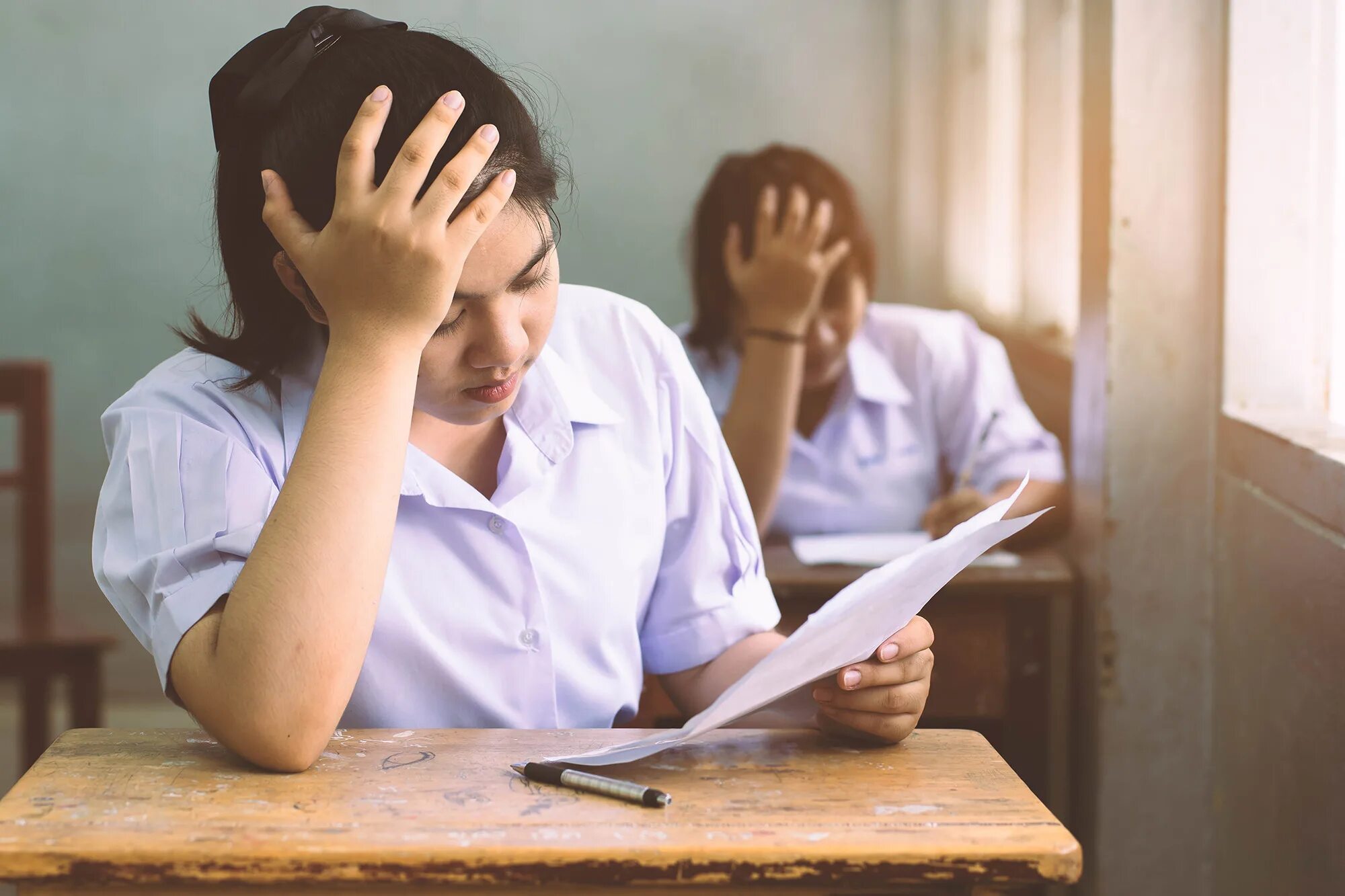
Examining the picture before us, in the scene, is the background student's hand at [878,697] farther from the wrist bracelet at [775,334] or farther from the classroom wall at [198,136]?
the classroom wall at [198,136]

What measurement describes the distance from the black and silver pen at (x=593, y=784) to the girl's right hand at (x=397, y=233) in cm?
30

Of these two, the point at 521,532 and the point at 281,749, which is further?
the point at 521,532

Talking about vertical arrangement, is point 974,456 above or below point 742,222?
below

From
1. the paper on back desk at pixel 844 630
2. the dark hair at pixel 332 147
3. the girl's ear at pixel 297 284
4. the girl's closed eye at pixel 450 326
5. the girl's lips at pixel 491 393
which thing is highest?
the dark hair at pixel 332 147

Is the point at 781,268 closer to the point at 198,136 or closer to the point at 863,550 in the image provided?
the point at 863,550

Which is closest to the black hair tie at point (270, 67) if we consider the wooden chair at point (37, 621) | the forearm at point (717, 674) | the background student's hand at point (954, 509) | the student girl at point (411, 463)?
the student girl at point (411, 463)

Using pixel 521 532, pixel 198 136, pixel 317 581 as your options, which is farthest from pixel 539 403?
pixel 198 136

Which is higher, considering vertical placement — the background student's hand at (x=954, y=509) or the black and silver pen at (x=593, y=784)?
the black and silver pen at (x=593, y=784)

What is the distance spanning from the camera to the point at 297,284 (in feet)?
3.40

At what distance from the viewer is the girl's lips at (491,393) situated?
989mm

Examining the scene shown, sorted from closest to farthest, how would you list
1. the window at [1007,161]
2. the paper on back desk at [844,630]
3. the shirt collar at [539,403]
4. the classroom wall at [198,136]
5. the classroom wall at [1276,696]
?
1. the paper on back desk at [844,630]
2. the shirt collar at [539,403]
3. the classroom wall at [1276,696]
4. the window at [1007,161]
5. the classroom wall at [198,136]

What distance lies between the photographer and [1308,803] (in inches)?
54.0

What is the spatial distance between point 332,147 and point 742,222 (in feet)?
5.46

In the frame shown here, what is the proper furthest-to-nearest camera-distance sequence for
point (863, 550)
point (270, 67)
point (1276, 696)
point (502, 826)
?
1. point (863, 550)
2. point (1276, 696)
3. point (270, 67)
4. point (502, 826)
